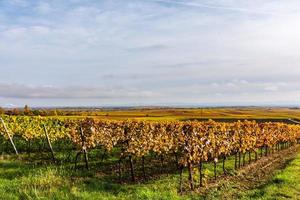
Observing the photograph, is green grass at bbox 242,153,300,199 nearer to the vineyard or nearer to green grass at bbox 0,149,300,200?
green grass at bbox 0,149,300,200

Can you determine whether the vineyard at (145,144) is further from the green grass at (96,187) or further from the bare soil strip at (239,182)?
the green grass at (96,187)

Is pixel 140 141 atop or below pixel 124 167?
atop

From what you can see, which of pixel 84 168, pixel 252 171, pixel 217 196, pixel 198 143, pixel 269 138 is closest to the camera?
pixel 217 196

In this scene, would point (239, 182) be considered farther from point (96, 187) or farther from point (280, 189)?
point (96, 187)

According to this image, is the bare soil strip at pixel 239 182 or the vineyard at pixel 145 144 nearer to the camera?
the bare soil strip at pixel 239 182

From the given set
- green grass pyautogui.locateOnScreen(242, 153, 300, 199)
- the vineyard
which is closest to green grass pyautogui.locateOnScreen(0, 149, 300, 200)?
green grass pyautogui.locateOnScreen(242, 153, 300, 199)

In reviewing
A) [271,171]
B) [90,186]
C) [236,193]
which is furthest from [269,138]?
[90,186]

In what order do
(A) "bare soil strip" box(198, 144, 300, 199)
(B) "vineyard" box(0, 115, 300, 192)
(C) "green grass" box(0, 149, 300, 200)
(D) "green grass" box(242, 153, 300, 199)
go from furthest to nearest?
(B) "vineyard" box(0, 115, 300, 192) → (A) "bare soil strip" box(198, 144, 300, 199) → (D) "green grass" box(242, 153, 300, 199) → (C) "green grass" box(0, 149, 300, 200)

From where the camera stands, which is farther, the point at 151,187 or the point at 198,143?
the point at 198,143

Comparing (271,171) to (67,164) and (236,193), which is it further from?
(67,164)

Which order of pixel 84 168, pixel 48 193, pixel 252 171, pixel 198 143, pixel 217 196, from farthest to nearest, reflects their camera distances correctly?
1. pixel 252 171
2. pixel 84 168
3. pixel 198 143
4. pixel 217 196
5. pixel 48 193

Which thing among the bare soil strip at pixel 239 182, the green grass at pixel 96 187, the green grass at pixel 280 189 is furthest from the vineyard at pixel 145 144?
the green grass at pixel 280 189

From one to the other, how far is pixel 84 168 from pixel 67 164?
1836 mm

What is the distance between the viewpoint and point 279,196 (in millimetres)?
17641
